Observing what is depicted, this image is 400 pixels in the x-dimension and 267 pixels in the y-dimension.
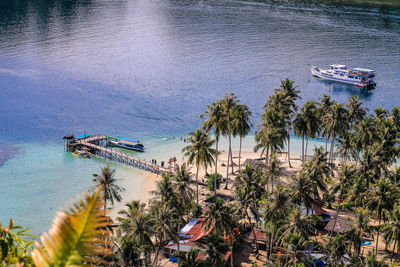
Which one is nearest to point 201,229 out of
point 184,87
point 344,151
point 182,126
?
point 344,151

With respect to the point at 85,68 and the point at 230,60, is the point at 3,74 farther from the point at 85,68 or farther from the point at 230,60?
the point at 230,60

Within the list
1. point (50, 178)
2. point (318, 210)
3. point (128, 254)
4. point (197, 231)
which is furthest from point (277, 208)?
point (50, 178)

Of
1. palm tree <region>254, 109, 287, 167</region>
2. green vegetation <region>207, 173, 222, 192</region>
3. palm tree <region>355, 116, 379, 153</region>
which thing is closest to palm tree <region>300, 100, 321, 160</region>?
palm tree <region>254, 109, 287, 167</region>

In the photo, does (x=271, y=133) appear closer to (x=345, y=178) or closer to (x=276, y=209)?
(x=345, y=178)

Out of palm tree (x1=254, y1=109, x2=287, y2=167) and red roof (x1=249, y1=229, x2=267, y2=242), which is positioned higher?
palm tree (x1=254, y1=109, x2=287, y2=167)

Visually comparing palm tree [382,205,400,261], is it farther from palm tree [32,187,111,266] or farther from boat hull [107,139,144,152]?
boat hull [107,139,144,152]

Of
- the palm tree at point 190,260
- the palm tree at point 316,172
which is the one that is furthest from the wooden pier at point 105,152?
the palm tree at point 190,260

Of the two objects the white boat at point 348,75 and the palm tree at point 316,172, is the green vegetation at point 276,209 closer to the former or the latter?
the palm tree at point 316,172
